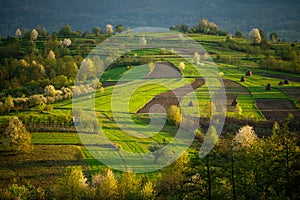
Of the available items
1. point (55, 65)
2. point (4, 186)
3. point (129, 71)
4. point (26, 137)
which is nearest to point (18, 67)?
point (55, 65)

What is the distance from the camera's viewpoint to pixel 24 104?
76125 millimetres

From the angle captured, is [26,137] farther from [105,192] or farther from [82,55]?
[82,55]

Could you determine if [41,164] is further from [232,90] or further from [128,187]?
[232,90]

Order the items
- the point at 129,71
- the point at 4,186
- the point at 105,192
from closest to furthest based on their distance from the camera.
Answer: the point at 105,192 → the point at 4,186 → the point at 129,71

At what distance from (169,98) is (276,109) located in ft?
70.2

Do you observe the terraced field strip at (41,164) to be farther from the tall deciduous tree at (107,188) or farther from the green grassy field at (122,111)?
the tall deciduous tree at (107,188)

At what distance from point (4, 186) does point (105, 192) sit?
13.5m

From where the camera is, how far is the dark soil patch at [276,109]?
65.6 meters

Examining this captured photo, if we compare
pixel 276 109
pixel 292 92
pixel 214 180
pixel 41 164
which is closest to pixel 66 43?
pixel 292 92

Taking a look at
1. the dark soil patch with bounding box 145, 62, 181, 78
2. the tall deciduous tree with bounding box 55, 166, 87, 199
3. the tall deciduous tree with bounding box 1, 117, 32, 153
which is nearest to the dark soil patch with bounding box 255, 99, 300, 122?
the dark soil patch with bounding box 145, 62, 181, 78

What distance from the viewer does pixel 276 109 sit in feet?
230

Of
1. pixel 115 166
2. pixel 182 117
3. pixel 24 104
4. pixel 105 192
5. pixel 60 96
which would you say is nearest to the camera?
pixel 105 192

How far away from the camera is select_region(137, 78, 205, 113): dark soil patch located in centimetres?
7076

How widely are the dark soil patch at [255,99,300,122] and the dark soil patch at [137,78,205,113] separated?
15.5 meters
